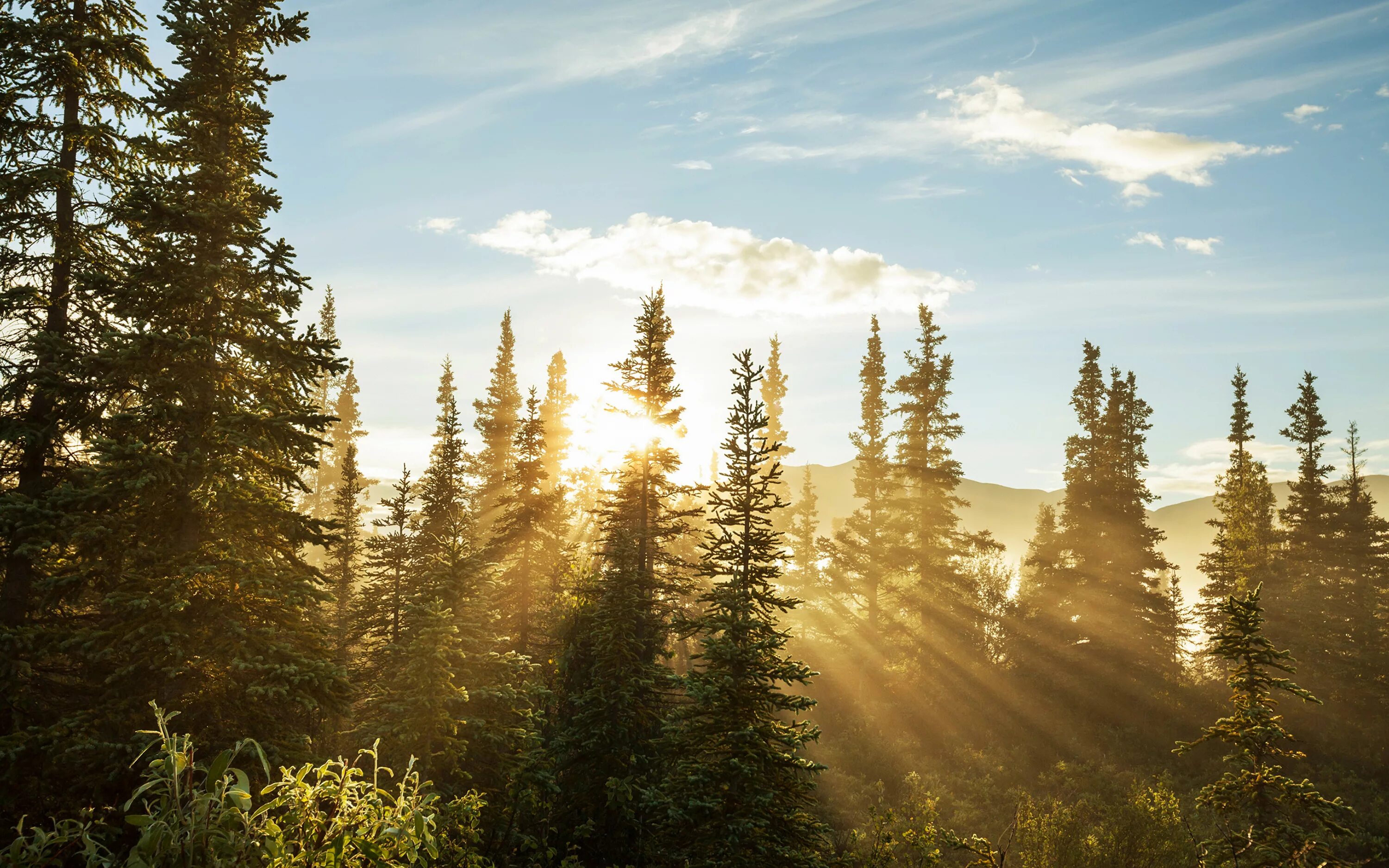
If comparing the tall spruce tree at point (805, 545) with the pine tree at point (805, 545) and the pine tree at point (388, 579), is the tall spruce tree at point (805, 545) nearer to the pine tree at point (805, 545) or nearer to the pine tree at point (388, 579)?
the pine tree at point (805, 545)

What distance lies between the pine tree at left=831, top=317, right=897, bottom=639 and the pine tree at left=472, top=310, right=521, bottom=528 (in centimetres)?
2203

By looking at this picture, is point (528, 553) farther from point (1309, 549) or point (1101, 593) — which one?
point (1309, 549)

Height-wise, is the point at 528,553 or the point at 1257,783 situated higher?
the point at 528,553

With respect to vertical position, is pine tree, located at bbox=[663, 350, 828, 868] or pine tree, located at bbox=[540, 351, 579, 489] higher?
pine tree, located at bbox=[540, 351, 579, 489]

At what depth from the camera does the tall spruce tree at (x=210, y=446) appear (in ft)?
35.6

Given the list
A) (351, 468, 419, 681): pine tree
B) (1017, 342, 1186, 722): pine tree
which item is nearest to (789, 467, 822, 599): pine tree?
(1017, 342, 1186, 722): pine tree

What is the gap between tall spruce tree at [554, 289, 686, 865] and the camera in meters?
17.6

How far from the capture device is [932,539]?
134 feet

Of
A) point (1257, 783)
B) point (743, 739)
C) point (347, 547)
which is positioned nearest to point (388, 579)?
point (347, 547)

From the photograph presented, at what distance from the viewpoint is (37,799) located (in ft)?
32.6

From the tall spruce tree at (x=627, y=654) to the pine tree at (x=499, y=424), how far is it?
72.3ft

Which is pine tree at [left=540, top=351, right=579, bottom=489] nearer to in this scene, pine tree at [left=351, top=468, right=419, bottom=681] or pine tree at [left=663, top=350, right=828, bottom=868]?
pine tree at [left=351, top=468, right=419, bottom=681]

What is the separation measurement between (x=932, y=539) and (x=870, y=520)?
158 inches

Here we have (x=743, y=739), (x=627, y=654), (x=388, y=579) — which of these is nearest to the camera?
(x=743, y=739)
